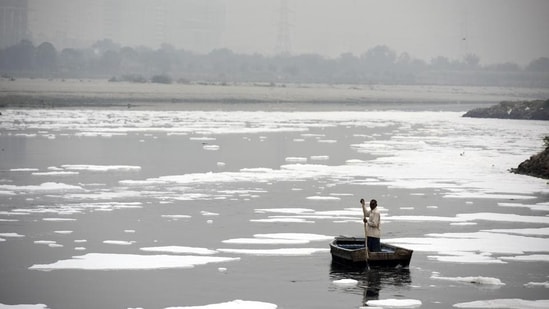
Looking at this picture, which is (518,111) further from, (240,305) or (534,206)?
(240,305)

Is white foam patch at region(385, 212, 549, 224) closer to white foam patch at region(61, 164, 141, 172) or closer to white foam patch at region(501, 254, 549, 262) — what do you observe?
white foam patch at region(501, 254, 549, 262)

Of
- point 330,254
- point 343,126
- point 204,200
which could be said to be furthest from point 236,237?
point 343,126

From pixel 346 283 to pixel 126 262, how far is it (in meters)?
4.48

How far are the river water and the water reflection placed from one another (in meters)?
0.05

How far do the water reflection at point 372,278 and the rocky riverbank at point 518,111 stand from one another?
86.0m

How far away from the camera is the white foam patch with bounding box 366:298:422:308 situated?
1792 centimetres

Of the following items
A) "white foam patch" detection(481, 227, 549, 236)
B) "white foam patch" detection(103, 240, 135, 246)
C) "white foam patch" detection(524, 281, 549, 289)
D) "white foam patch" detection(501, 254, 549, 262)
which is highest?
"white foam patch" detection(481, 227, 549, 236)

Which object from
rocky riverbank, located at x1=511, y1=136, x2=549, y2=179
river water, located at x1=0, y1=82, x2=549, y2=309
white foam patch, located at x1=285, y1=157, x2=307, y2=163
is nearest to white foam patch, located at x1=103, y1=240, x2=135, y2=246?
river water, located at x1=0, y1=82, x2=549, y2=309

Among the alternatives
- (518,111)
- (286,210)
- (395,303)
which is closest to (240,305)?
(395,303)

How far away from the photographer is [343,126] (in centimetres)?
7938

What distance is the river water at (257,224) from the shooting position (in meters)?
19.0

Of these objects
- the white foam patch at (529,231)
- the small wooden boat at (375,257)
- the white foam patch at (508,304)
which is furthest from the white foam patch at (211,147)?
the white foam patch at (508,304)

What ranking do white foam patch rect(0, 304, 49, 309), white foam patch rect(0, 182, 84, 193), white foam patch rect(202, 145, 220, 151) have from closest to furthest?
1. white foam patch rect(0, 304, 49, 309)
2. white foam patch rect(0, 182, 84, 193)
3. white foam patch rect(202, 145, 220, 151)

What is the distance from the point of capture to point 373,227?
69.2ft
